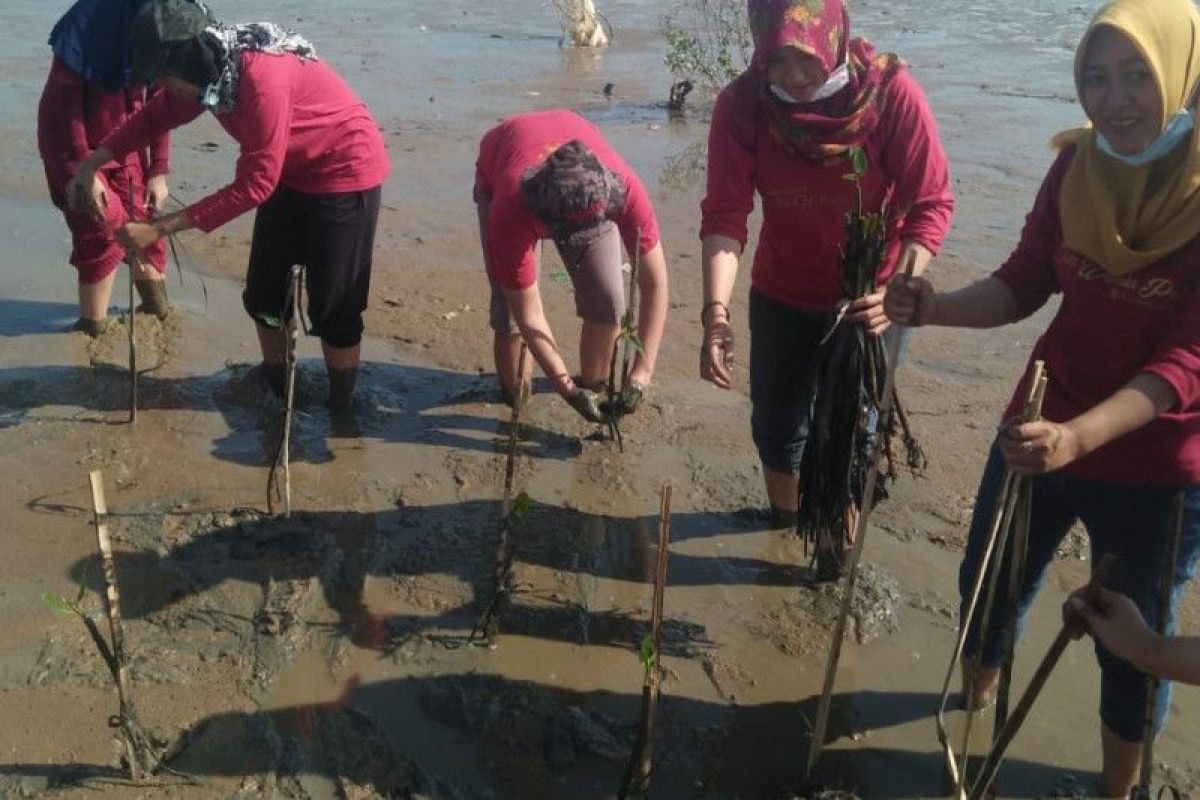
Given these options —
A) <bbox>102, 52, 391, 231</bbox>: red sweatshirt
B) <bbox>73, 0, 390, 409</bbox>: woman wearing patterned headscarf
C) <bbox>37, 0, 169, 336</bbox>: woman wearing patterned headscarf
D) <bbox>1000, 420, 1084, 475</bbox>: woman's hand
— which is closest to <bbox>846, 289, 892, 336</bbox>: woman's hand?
<bbox>1000, 420, 1084, 475</bbox>: woman's hand

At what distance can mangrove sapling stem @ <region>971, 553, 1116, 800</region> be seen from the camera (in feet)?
6.07

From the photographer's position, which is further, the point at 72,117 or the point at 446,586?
the point at 72,117

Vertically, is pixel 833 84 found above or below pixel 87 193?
above

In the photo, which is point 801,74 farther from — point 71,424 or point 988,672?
point 71,424

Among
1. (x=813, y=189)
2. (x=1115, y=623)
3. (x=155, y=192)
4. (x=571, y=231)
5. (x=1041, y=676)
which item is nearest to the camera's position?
(x=1115, y=623)

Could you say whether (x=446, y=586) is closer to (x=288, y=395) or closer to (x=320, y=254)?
(x=288, y=395)

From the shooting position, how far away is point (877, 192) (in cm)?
311

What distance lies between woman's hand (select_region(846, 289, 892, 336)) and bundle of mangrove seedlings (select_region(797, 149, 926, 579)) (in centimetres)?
3

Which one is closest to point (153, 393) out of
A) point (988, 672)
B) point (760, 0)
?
point (760, 0)

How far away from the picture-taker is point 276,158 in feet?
12.6

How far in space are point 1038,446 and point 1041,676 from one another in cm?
40

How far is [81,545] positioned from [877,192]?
2620mm

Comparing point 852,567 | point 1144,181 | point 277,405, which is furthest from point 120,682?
point 1144,181

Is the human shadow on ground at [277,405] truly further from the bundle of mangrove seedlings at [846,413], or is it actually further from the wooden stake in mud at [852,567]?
the wooden stake in mud at [852,567]
